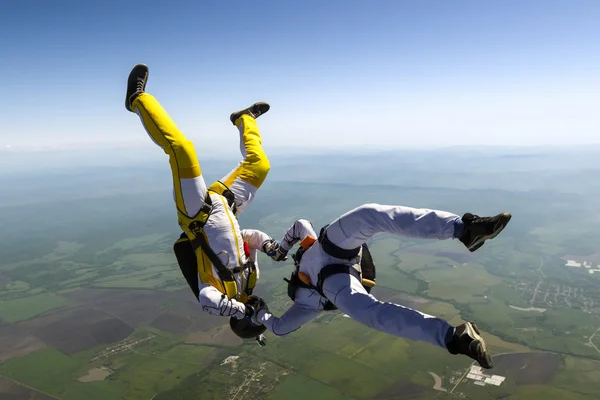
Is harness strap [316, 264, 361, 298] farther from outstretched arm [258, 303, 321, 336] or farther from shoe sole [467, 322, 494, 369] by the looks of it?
shoe sole [467, 322, 494, 369]

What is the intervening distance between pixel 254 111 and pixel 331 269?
428cm

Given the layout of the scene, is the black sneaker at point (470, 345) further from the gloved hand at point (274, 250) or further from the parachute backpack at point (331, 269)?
the gloved hand at point (274, 250)

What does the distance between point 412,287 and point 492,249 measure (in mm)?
62659

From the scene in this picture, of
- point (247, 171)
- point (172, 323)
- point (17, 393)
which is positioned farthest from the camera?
point (172, 323)

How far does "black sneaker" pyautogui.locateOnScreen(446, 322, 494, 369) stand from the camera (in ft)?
12.7

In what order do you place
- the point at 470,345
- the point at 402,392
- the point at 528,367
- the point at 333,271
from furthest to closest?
1. the point at 528,367
2. the point at 402,392
3. the point at 333,271
4. the point at 470,345

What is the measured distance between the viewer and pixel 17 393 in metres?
59.0

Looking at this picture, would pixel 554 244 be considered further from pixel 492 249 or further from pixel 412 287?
pixel 412 287

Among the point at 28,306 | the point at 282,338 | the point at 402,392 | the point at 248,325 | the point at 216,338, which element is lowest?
the point at 282,338

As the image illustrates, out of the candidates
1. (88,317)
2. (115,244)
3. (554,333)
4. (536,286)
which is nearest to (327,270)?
(554,333)

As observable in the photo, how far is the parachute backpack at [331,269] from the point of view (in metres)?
5.80

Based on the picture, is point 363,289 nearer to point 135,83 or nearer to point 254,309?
point 254,309

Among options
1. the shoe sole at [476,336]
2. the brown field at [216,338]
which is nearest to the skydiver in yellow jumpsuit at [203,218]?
the shoe sole at [476,336]

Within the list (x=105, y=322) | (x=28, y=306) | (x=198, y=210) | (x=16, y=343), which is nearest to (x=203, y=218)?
(x=198, y=210)
